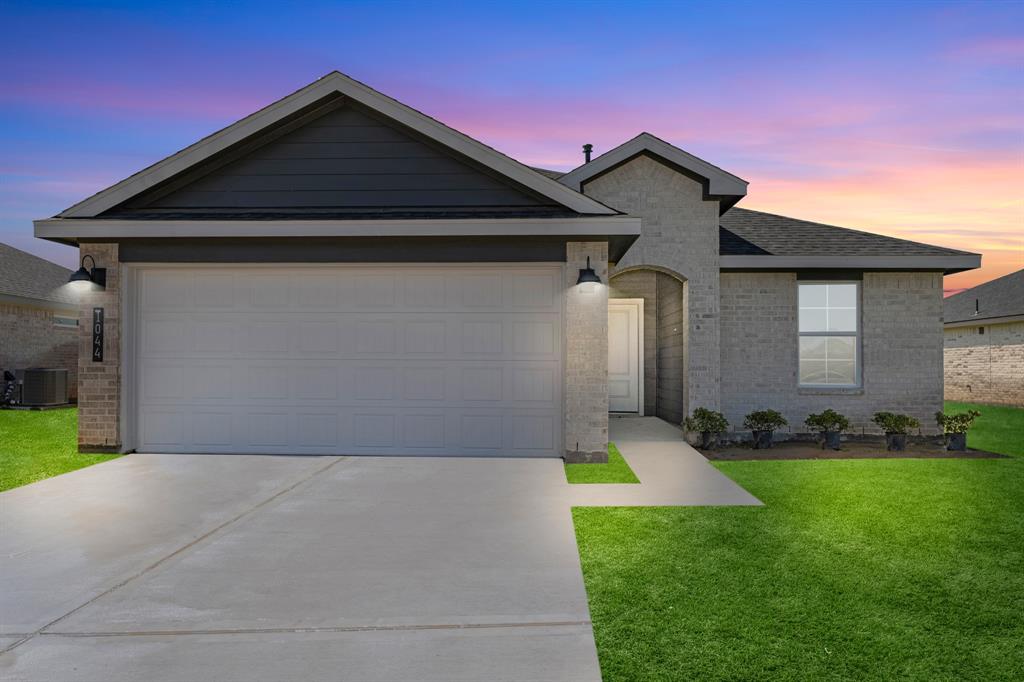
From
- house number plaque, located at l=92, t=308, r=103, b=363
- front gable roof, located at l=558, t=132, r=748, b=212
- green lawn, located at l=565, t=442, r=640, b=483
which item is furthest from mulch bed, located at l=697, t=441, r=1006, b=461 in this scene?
house number plaque, located at l=92, t=308, r=103, b=363

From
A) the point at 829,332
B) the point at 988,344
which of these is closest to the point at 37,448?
the point at 829,332

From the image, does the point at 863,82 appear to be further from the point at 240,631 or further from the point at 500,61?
the point at 240,631

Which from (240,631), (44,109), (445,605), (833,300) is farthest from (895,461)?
(44,109)

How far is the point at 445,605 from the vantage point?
4258 mm

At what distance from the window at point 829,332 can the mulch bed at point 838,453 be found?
4.48ft

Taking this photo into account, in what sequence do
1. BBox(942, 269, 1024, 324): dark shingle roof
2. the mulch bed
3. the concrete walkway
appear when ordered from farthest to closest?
BBox(942, 269, 1024, 324): dark shingle roof < the mulch bed < the concrete walkway

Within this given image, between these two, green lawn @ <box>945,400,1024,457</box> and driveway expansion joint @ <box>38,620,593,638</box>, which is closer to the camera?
driveway expansion joint @ <box>38,620,593,638</box>

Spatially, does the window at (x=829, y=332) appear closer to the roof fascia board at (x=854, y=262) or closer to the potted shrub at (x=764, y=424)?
the roof fascia board at (x=854, y=262)

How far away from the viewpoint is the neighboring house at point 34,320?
20.7 m

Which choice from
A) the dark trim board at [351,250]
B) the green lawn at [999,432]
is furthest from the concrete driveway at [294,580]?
the green lawn at [999,432]

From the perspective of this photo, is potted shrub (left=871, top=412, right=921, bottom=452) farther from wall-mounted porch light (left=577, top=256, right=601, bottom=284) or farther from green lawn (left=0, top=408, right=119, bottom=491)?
green lawn (left=0, top=408, right=119, bottom=491)

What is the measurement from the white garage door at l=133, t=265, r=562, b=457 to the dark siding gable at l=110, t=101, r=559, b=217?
1.00 meters

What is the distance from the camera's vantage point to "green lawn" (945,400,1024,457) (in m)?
12.2

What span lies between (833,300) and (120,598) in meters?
12.5
